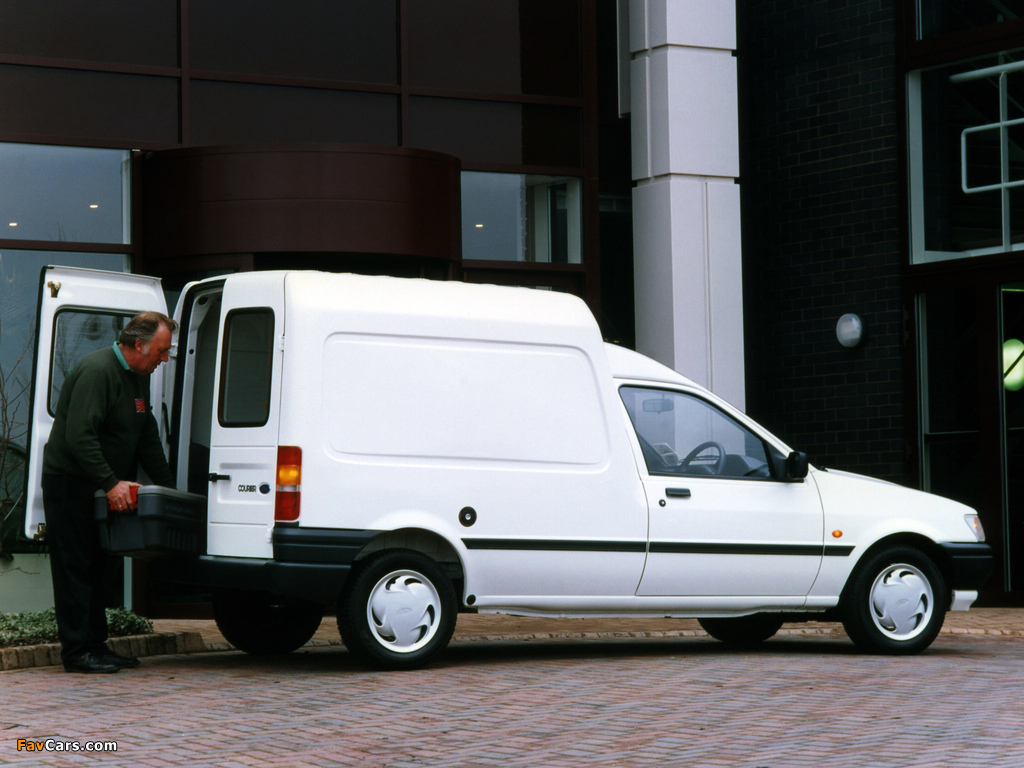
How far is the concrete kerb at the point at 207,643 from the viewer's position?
8.58 metres

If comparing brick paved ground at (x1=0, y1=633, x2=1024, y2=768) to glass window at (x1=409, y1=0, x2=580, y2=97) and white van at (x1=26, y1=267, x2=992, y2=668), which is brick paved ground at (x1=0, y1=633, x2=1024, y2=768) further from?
glass window at (x1=409, y1=0, x2=580, y2=97)

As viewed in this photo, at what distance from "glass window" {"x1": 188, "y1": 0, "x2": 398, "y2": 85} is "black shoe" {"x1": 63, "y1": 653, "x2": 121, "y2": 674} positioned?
5.71 m

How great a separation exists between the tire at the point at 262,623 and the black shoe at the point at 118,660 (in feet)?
2.49

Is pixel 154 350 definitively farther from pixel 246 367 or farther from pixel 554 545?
pixel 554 545

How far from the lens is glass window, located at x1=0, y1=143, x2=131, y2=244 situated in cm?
1172

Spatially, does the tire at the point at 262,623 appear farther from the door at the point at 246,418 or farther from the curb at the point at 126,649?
the door at the point at 246,418

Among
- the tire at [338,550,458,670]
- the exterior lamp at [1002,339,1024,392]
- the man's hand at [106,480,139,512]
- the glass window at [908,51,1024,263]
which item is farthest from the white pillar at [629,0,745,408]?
the man's hand at [106,480,139,512]

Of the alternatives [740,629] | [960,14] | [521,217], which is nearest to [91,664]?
[740,629]

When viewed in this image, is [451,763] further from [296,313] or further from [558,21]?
[558,21]

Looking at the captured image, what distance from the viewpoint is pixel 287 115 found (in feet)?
41.3

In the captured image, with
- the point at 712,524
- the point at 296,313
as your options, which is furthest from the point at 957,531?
the point at 296,313

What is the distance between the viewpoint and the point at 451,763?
5.48 meters

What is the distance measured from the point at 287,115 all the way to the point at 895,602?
20.6 feet

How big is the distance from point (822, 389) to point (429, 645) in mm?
7631
